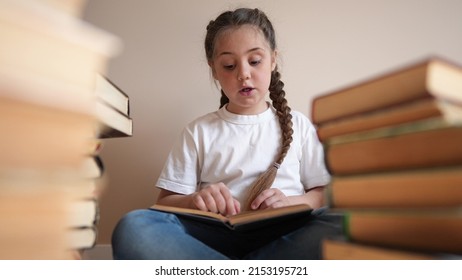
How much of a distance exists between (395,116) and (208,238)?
Result: 0.32 meters

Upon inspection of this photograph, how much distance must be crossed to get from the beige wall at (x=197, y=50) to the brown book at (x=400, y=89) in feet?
1.17

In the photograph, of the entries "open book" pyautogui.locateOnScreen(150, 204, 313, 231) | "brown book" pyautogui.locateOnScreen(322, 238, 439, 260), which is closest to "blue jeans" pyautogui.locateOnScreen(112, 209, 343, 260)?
"open book" pyautogui.locateOnScreen(150, 204, 313, 231)

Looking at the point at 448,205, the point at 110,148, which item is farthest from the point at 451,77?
the point at 110,148

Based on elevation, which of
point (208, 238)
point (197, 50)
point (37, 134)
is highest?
point (197, 50)

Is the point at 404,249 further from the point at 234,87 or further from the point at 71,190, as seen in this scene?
the point at 234,87

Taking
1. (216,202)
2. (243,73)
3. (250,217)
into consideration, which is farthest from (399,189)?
(243,73)

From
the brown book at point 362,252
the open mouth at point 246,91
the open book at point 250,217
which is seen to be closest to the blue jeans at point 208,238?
the open book at point 250,217

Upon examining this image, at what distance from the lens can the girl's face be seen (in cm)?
63

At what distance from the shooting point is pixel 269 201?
20.4 inches

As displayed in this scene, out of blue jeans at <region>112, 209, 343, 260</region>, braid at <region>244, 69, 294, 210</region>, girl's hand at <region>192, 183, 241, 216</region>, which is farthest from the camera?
braid at <region>244, 69, 294, 210</region>

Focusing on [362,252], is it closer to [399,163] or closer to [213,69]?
[399,163]

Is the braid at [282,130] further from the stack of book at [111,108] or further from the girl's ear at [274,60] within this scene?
the stack of book at [111,108]

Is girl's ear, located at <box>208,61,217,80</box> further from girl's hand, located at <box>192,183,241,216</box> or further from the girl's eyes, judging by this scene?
girl's hand, located at <box>192,183,241,216</box>

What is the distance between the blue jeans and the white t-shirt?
0.13m
